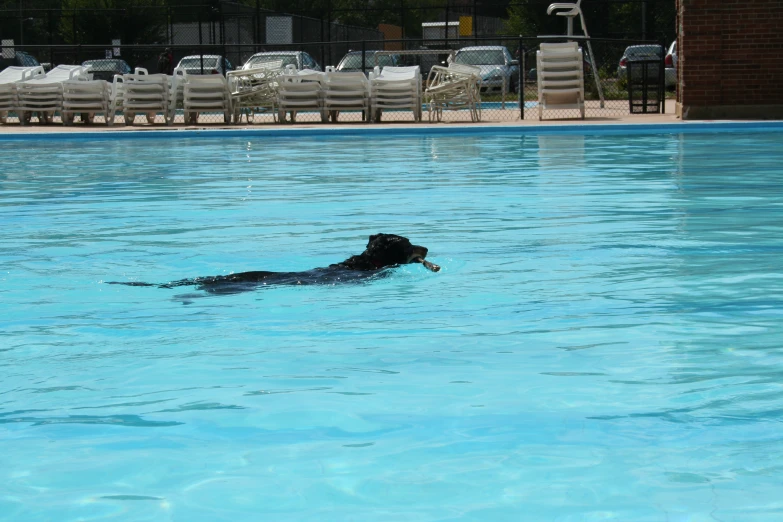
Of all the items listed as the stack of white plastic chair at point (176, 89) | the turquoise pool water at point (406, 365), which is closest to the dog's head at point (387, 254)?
the turquoise pool water at point (406, 365)

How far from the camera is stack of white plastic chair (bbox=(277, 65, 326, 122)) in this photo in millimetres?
19656

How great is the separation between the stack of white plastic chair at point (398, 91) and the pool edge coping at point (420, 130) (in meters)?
1.19

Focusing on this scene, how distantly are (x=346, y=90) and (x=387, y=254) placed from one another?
1389cm

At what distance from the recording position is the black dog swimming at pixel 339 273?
6066 mm

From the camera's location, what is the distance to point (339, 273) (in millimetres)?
6285

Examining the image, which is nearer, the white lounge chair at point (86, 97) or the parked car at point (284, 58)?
the white lounge chair at point (86, 97)

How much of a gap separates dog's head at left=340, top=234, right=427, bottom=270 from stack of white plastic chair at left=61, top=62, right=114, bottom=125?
14.7 meters

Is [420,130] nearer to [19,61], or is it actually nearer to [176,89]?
[176,89]

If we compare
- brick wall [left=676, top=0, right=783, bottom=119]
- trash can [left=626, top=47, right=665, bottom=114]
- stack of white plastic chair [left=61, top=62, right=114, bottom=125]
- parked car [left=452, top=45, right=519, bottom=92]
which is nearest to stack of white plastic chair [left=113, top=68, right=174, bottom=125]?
stack of white plastic chair [left=61, top=62, right=114, bottom=125]

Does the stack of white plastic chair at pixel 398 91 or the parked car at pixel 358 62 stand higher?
the parked car at pixel 358 62

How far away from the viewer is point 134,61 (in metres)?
35.8

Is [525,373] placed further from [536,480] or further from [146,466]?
[146,466]

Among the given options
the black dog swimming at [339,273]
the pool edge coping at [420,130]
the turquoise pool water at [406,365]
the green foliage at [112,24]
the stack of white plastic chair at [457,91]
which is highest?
the green foliage at [112,24]

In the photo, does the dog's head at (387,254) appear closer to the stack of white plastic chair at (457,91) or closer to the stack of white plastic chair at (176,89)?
the stack of white plastic chair at (457,91)
